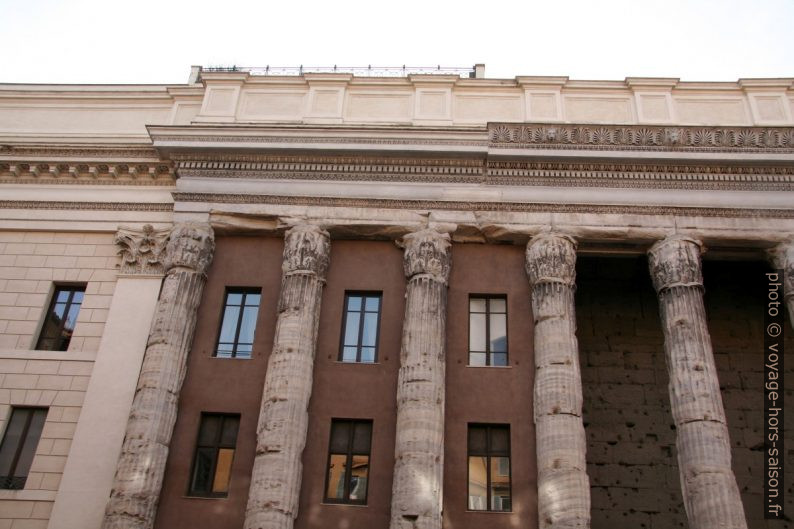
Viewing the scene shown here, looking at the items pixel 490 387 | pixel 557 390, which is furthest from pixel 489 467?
pixel 557 390

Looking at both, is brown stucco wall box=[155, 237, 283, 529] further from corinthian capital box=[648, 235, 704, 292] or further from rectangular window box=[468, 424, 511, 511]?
corinthian capital box=[648, 235, 704, 292]

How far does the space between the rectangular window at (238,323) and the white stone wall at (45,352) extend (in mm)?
2693

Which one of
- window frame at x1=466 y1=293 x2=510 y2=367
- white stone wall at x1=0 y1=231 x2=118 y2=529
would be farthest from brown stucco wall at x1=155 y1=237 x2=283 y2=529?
window frame at x1=466 y1=293 x2=510 y2=367

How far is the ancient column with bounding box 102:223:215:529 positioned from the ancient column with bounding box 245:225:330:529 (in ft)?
6.02

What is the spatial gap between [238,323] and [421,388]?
4.43 m

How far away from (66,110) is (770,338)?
63.1ft

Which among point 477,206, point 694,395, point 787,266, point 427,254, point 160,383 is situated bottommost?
point 160,383

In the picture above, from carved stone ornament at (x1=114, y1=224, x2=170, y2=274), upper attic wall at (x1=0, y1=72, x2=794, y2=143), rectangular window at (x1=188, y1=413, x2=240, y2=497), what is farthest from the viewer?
upper attic wall at (x1=0, y1=72, x2=794, y2=143)

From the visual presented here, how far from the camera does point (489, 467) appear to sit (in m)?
13.3

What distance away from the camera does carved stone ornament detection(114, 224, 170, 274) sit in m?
15.5

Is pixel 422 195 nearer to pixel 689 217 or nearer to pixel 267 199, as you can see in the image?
pixel 267 199

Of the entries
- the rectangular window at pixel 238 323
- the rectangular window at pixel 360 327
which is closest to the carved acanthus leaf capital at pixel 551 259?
the rectangular window at pixel 360 327

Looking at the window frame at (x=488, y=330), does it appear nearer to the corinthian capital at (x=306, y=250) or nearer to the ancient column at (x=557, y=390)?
the ancient column at (x=557, y=390)

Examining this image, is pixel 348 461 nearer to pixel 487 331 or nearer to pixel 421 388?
pixel 421 388
